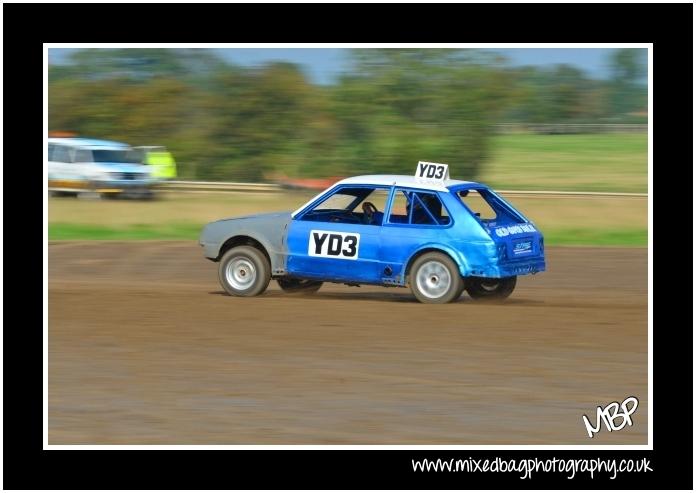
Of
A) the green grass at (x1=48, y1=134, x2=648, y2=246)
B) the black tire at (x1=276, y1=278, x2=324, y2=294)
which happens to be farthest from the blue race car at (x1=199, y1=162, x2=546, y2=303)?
the green grass at (x1=48, y1=134, x2=648, y2=246)

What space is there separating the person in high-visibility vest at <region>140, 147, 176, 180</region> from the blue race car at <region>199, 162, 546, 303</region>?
1517 centimetres

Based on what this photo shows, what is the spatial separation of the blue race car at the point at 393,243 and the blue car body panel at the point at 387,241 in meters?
0.01

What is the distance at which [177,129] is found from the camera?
3061 cm

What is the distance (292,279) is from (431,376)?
4.75 m

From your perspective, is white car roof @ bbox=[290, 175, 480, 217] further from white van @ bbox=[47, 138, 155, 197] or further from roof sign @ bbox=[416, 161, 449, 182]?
white van @ bbox=[47, 138, 155, 197]

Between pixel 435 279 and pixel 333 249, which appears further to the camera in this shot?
pixel 333 249

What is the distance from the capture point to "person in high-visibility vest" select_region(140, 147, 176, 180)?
28594mm

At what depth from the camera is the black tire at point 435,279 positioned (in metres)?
12.9

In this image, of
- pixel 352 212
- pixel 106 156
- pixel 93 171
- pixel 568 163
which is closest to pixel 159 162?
pixel 106 156

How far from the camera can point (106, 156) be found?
28.5m

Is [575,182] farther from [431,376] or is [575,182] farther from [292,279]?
[431,376]

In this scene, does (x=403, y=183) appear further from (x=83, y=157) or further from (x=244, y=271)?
(x=83, y=157)

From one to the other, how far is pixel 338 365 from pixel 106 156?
65.2ft

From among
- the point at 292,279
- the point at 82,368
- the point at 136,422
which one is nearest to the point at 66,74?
the point at 292,279
